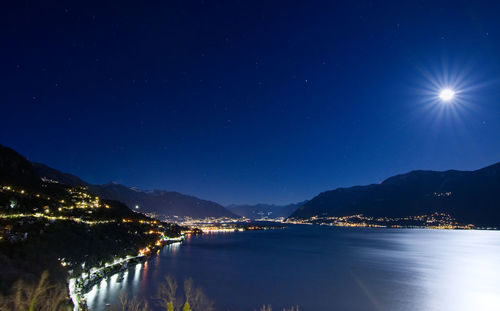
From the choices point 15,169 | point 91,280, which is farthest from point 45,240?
point 15,169

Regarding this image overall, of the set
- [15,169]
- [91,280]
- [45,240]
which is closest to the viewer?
[45,240]

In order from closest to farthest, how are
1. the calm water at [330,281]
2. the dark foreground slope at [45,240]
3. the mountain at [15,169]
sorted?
the dark foreground slope at [45,240], the calm water at [330,281], the mountain at [15,169]

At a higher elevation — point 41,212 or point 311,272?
point 41,212

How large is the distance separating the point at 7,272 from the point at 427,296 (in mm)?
55502

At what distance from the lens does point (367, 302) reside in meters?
43.8

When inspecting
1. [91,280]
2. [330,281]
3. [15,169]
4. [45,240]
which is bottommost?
[330,281]

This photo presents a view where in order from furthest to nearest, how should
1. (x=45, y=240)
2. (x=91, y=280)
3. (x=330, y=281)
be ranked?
(x=330, y=281)
(x=91, y=280)
(x=45, y=240)

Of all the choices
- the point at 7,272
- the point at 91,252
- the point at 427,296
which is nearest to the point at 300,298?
the point at 427,296

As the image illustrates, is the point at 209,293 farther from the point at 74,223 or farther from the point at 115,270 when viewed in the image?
the point at 74,223

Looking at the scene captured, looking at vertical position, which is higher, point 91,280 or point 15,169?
point 15,169

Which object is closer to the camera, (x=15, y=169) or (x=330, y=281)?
(x=330, y=281)

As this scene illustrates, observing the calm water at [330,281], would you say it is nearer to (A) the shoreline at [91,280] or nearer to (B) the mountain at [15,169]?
(A) the shoreline at [91,280]

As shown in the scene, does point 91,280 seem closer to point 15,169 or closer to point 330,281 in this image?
point 330,281

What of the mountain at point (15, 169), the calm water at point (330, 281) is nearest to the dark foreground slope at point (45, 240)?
the mountain at point (15, 169)
